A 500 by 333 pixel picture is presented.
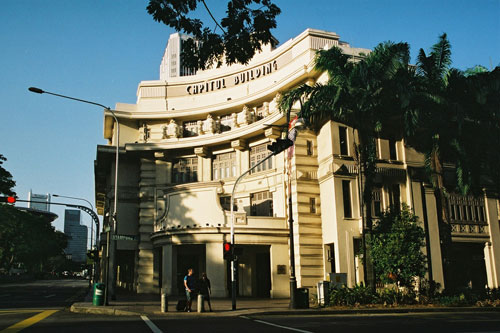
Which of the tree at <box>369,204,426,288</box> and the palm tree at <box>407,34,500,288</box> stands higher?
the palm tree at <box>407,34,500,288</box>

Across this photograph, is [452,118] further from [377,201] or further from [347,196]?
[347,196]

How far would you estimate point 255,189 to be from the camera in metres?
37.1

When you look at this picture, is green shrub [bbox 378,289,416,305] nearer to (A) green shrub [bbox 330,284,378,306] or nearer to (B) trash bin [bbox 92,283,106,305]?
(A) green shrub [bbox 330,284,378,306]

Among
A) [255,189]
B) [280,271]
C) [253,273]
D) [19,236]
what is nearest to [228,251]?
[280,271]

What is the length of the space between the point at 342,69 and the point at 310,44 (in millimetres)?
8435

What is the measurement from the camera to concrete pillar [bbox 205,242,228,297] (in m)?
31.4

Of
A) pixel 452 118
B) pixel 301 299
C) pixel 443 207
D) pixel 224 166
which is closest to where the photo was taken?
pixel 301 299

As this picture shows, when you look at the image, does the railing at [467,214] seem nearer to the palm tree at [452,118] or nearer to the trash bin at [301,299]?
the palm tree at [452,118]

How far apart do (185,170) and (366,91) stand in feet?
67.2

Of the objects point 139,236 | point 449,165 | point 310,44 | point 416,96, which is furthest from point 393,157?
point 139,236

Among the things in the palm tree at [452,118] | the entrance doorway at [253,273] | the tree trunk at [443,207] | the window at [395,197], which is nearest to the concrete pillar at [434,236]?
the window at [395,197]

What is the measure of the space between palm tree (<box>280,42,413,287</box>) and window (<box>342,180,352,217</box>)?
7.96ft

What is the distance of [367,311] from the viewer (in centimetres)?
2173

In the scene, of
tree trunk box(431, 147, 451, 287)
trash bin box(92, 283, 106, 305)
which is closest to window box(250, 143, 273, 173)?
tree trunk box(431, 147, 451, 287)
